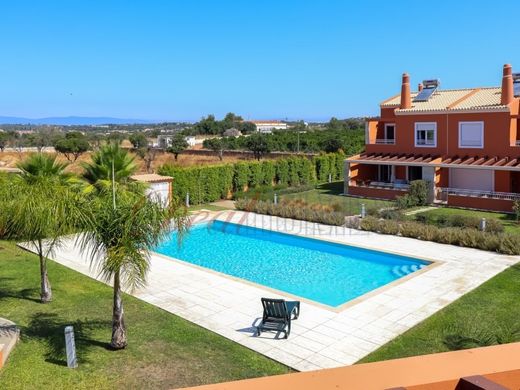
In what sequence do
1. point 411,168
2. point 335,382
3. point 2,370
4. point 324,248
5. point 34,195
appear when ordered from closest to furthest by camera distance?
1. point 335,382
2. point 2,370
3. point 34,195
4. point 324,248
5. point 411,168

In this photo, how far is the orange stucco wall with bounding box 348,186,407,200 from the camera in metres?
29.1

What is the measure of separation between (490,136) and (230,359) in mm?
23569

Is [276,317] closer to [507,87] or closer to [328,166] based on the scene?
[507,87]

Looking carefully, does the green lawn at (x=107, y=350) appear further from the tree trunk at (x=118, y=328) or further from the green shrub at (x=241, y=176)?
the green shrub at (x=241, y=176)

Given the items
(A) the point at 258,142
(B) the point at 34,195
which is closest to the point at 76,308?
(B) the point at 34,195

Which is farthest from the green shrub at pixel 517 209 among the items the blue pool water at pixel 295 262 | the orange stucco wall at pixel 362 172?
the orange stucco wall at pixel 362 172

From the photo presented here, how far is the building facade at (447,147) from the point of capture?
26703 millimetres

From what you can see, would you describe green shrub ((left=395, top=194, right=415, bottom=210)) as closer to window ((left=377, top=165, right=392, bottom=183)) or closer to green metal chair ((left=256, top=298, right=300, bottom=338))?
window ((left=377, top=165, right=392, bottom=183))

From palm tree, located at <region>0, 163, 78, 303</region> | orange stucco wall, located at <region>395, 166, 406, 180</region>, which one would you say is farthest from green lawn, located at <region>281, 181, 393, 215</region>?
palm tree, located at <region>0, 163, 78, 303</region>

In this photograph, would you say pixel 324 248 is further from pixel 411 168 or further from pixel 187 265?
pixel 411 168

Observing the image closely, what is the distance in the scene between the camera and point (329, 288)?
1523 cm

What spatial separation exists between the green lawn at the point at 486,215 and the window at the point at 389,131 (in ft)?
29.1

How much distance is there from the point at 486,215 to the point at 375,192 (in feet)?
24.0

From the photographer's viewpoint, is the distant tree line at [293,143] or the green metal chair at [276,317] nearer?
the green metal chair at [276,317]
